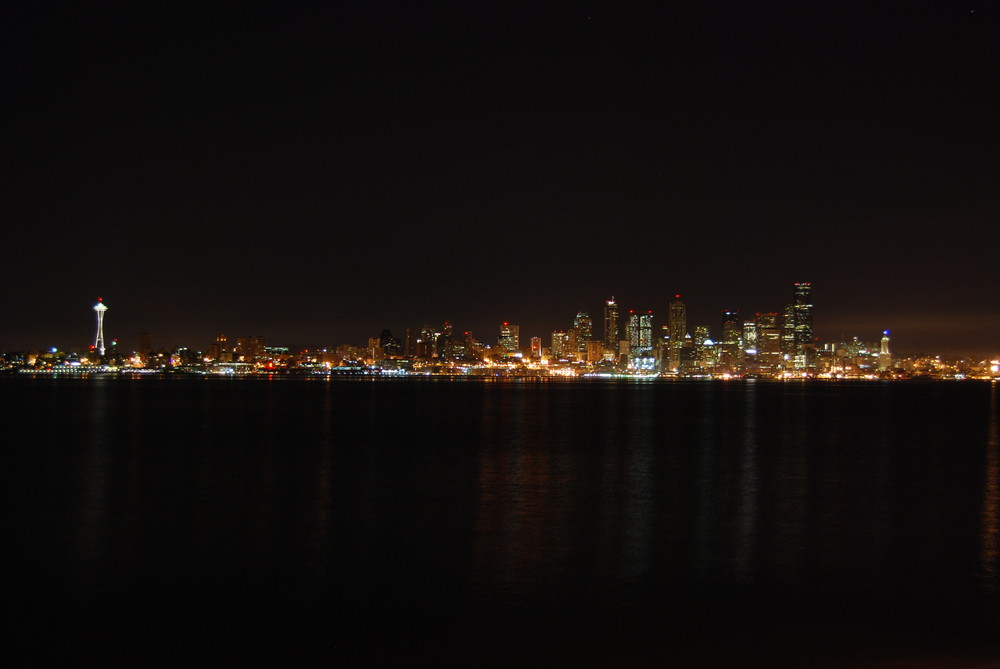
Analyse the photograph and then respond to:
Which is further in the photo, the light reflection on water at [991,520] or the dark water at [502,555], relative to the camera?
the light reflection on water at [991,520]

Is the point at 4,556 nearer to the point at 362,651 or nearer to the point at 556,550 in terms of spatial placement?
the point at 362,651

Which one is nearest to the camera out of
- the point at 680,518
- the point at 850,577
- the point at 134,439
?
the point at 850,577

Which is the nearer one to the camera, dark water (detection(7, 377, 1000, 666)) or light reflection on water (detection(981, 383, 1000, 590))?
dark water (detection(7, 377, 1000, 666))

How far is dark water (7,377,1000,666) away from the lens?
32.6 feet

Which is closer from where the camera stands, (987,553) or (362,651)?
(362,651)

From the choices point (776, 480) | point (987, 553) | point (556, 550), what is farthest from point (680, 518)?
point (776, 480)

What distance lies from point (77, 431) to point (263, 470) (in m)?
19.0

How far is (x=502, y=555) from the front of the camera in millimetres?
14344

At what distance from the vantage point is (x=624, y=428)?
147 feet

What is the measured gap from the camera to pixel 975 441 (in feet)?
131

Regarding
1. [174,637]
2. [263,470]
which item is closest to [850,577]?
[174,637]

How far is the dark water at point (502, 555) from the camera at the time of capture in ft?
32.6

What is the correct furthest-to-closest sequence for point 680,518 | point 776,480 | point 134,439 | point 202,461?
point 134,439, point 202,461, point 776,480, point 680,518

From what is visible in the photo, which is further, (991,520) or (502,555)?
(991,520)
